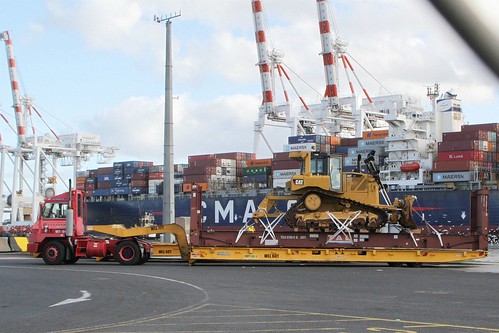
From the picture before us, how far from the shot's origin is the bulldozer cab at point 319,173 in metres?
24.1

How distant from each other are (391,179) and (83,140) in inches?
1611

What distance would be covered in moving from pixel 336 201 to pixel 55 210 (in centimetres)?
1015

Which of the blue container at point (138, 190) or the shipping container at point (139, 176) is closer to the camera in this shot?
the blue container at point (138, 190)

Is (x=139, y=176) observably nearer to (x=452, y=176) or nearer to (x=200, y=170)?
(x=200, y=170)

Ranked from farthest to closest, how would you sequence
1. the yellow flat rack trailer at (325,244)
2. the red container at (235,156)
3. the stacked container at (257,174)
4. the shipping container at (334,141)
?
the red container at (235,156) → the stacked container at (257,174) → the shipping container at (334,141) → the yellow flat rack trailer at (325,244)

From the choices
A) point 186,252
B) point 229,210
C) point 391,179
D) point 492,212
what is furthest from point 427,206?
point 186,252

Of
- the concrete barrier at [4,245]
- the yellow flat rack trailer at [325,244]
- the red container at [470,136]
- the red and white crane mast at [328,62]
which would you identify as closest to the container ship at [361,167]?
the red container at [470,136]

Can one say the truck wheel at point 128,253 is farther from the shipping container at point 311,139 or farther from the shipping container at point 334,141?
the shipping container at point 334,141

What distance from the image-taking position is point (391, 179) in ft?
206

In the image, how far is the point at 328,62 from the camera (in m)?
75.3

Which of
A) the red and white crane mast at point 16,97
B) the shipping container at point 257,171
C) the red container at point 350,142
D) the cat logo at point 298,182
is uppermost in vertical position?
the red and white crane mast at point 16,97

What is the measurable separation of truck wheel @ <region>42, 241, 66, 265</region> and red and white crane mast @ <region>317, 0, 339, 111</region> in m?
53.8

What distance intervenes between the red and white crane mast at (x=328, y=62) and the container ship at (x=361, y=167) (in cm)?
470

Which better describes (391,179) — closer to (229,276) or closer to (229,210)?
(229,210)
